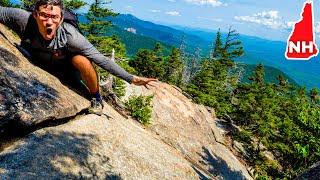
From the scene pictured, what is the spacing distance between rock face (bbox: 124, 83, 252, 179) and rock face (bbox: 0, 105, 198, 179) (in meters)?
12.1

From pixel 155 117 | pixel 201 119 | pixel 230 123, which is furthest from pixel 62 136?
pixel 230 123

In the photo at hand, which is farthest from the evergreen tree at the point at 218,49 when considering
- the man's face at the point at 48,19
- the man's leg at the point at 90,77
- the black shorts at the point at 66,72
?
the man's face at the point at 48,19

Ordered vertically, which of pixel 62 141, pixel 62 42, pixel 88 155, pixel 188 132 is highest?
pixel 62 42

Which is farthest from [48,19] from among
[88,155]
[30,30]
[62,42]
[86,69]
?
[88,155]

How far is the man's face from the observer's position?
718 cm

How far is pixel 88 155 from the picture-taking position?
7.62 metres

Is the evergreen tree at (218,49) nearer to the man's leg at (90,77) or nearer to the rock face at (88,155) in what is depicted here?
the rock face at (88,155)

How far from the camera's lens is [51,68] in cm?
925

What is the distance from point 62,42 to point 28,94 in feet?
4.15

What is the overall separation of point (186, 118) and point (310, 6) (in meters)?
20.4

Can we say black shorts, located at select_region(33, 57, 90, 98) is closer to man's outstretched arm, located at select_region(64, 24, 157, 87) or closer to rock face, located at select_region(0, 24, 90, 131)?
rock face, located at select_region(0, 24, 90, 131)

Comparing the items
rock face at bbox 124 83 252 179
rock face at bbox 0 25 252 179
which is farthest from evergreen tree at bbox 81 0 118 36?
rock face at bbox 0 25 252 179

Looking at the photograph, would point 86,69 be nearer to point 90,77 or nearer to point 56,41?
point 90,77

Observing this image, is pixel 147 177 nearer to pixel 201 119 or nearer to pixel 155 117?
pixel 155 117
